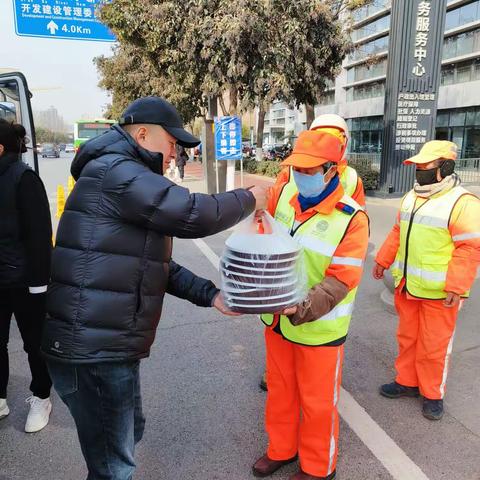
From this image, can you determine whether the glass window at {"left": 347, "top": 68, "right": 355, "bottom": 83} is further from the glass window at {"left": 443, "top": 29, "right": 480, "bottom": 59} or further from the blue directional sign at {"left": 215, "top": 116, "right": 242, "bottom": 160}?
the blue directional sign at {"left": 215, "top": 116, "right": 242, "bottom": 160}

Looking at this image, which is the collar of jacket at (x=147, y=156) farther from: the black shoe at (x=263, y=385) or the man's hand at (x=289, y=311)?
the black shoe at (x=263, y=385)

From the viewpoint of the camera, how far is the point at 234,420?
2926 mm

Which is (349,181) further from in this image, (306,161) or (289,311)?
(289,311)

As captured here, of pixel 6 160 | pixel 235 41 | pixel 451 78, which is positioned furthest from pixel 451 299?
pixel 451 78

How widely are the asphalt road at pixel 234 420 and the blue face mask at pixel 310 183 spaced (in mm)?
1498

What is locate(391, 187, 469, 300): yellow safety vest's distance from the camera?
109 inches

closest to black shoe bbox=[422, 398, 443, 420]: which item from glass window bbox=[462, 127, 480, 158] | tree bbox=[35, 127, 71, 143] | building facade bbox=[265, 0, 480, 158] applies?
building facade bbox=[265, 0, 480, 158]

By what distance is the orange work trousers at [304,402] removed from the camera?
2.18 m

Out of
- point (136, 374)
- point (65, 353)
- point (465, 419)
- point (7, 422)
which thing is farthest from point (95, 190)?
point (465, 419)

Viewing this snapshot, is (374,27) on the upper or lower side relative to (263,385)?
upper

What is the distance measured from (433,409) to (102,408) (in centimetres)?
217

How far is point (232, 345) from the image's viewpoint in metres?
4.03

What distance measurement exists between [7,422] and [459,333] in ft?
12.4

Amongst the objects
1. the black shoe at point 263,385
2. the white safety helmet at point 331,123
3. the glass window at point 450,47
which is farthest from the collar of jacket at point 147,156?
the glass window at point 450,47
